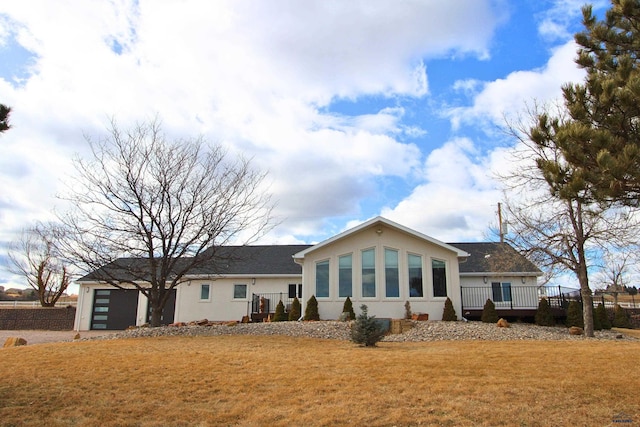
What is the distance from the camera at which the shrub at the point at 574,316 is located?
17.3 m

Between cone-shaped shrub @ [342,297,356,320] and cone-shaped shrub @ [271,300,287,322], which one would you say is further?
cone-shaped shrub @ [271,300,287,322]

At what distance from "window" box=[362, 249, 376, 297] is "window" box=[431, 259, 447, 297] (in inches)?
90.1

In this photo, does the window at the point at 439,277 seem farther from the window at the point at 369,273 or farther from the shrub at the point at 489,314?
the window at the point at 369,273

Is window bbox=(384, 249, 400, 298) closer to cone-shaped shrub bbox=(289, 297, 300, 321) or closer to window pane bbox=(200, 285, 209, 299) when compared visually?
cone-shaped shrub bbox=(289, 297, 300, 321)

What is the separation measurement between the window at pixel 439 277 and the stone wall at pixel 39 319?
61.0 ft

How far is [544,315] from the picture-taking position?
17.8m

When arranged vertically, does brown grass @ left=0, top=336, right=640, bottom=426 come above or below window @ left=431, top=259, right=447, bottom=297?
below

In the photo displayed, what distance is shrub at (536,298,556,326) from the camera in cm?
1775

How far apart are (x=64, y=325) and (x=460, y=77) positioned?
75.4 feet

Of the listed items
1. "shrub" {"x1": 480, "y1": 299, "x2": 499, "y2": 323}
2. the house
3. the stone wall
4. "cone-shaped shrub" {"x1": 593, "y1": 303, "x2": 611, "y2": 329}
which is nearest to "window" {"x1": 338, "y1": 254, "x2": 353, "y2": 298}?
the house

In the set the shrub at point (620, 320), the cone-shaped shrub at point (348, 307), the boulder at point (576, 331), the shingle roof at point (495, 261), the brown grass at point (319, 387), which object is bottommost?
the brown grass at point (319, 387)

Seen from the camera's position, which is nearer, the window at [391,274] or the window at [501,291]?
the window at [391,274]

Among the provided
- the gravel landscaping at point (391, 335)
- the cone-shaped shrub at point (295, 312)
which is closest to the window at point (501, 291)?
the gravel landscaping at point (391, 335)

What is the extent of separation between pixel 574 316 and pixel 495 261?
341 centimetres
